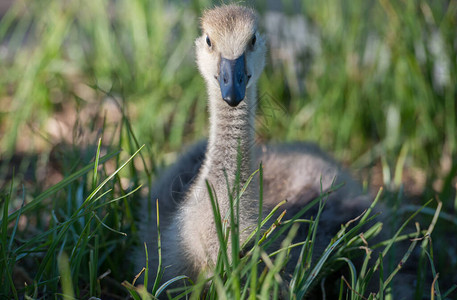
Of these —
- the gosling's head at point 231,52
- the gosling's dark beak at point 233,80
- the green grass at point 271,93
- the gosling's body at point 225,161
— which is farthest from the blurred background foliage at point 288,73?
the gosling's dark beak at point 233,80

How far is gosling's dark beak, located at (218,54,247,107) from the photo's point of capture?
1.78 m

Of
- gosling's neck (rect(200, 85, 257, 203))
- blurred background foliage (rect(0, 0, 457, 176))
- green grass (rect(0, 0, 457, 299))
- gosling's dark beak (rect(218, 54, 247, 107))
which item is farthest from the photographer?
blurred background foliage (rect(0, 0, 457, 176))

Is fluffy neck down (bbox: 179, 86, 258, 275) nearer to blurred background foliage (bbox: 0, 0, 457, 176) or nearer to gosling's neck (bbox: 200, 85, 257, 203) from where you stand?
gosling's neck (bbox: 200, 85, 257, 203)

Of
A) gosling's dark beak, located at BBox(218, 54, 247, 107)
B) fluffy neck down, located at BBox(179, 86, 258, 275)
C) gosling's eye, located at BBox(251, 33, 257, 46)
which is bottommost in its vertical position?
fluffy neck down, located at BBox(179, 86, 258, 275)

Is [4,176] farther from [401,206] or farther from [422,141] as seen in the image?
[422,141]

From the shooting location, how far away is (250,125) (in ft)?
6.50

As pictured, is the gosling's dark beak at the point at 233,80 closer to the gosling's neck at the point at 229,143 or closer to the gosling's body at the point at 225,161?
the gosling's body at the point at 225,161

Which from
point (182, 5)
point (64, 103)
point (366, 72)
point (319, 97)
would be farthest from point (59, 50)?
point (366, 72)

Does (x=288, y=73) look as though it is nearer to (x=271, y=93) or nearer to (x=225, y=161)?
(x=271, y=93)

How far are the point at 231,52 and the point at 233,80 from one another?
127 mm

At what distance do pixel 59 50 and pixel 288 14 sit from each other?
5.58ft

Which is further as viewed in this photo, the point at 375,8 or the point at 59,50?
the point at 59,50

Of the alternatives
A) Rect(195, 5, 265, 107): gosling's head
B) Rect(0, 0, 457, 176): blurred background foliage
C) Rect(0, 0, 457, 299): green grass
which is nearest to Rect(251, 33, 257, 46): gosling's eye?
Rect(195, 5, 265, 107): gosling's head

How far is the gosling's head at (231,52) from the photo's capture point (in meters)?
1.82
